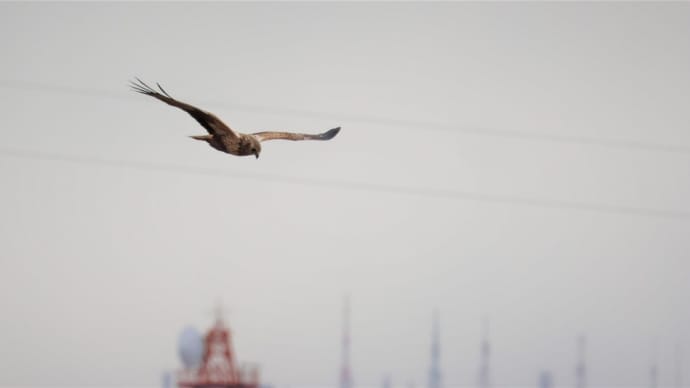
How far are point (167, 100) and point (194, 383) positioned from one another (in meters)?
147

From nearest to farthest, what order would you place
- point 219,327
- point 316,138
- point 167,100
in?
point 167,100 → point 316,138 → point 219,327

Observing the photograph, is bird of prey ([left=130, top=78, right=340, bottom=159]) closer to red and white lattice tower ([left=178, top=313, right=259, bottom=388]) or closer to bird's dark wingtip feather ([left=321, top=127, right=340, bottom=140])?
bird's dark wingtip feather ([left=321, top=127, right=340, bottom=140])

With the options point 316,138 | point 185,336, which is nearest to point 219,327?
point 185,336

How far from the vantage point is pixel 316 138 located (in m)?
43.4

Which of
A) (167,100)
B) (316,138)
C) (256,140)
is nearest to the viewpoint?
(167,100)

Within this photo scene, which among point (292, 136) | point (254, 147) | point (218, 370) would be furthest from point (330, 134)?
point (218, 370)

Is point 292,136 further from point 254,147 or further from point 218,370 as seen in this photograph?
point 218,370

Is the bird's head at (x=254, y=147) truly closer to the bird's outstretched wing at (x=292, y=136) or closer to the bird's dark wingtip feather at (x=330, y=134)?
the bird's outstretched wing at (x=292, y=136)

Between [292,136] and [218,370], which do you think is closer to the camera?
[292,136]

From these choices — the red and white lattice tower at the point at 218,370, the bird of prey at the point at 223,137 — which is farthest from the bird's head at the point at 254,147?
the red and white lattice tower at the point at 218,370

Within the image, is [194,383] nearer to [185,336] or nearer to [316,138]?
[185,336]

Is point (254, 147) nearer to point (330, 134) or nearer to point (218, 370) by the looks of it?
point (330, 134)

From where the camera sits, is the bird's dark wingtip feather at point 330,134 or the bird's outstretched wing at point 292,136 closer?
the bird's outstretched wing at point 292,136

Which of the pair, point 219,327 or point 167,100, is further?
point 219,327
